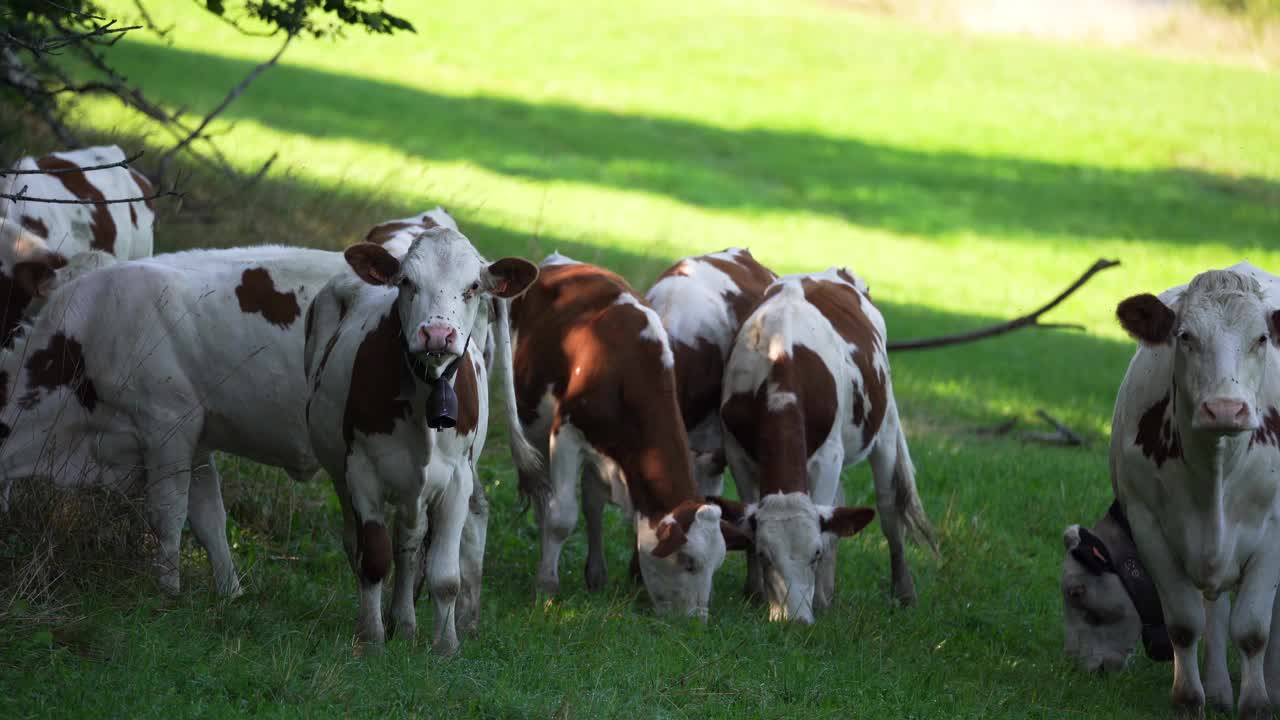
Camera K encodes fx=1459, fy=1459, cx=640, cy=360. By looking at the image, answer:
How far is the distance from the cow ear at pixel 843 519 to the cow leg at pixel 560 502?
1484 millimetres

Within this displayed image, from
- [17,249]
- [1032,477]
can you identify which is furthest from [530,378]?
[1032,477]

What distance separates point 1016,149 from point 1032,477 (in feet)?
78.8

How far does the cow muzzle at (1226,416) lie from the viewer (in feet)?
20.5

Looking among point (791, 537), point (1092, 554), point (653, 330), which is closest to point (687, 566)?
point (791, 537)

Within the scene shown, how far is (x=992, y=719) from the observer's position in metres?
6.91

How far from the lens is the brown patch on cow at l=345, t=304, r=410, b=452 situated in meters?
6.74

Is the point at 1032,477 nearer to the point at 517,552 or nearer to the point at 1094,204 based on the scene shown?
the point at 517,552

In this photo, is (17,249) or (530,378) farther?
(17,249)

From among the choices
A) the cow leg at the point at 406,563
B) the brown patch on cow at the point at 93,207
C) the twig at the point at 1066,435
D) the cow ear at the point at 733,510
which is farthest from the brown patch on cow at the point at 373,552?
the twig at the point at 1066,435

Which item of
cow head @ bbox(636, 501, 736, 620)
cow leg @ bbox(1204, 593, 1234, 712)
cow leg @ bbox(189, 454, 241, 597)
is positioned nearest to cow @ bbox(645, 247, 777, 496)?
cow head @ bbox(636, 501, 736, 620)

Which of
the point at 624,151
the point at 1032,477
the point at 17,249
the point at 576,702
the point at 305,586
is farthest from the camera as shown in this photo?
the point at 624,151

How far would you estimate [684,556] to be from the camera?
8180 millimetres

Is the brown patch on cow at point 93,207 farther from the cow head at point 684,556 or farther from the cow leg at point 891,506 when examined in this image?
the cow leg at point 891,506

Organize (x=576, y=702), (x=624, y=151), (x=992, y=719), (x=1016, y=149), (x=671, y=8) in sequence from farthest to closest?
1. (x=671, y=8)
2. (x=1016, y=149)
3. (x=624, y=151)
4. (x=992, y=719)
5. (x=576, y=702)
